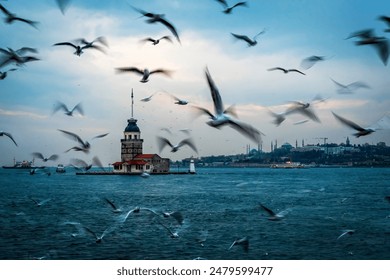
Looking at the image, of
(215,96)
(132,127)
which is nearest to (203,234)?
(215,96)

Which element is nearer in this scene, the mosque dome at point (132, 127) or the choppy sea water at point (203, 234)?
the choppy sea water at point (203, 234)

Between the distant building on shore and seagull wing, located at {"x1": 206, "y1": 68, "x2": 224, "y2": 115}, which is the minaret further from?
seagull wing, located at {"x1": 206, "y1": 68, "x2": 224, "y2": 115}

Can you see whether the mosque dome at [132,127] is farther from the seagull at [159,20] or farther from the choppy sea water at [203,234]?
the seagull at [159,20]

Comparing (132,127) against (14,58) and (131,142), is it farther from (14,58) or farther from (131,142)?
(14,58)

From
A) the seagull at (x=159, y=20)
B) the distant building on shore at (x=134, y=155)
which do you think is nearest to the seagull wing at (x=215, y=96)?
the seagull at (x=159, y=20)

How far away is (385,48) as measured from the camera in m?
8.66

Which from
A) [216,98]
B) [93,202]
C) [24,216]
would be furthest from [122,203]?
[216,98]

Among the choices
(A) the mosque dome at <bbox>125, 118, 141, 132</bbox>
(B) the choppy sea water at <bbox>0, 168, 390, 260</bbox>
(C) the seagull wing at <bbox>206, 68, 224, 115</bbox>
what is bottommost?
(B) the choppy sea water at <bbox>0, 168, 390, 260</bbox>

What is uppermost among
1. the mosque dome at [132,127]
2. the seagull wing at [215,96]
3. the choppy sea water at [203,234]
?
the mosque dome at [132,127]

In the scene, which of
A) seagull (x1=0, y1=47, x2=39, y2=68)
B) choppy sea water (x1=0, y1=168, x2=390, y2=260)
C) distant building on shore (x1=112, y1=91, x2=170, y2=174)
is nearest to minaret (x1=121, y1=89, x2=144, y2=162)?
distant building on shore (x1=112, y1=91, x2=170, y2=174)

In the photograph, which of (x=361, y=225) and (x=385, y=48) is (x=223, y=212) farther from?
(x=385, y=48)

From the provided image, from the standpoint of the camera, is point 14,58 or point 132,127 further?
point 132,127
